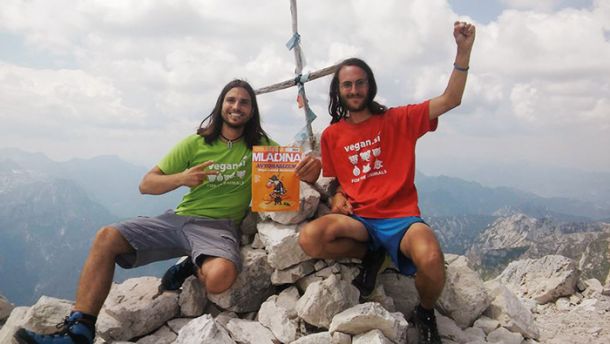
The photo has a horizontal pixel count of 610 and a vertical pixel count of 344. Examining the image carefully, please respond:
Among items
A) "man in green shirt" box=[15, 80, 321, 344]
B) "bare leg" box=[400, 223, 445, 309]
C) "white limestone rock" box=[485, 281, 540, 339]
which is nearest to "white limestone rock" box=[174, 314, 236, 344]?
"man in green shirt" box=[15, 80, 321, 344]

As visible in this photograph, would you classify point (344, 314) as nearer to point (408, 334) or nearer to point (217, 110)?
point (408, 334)

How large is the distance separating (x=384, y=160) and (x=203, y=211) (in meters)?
2.97

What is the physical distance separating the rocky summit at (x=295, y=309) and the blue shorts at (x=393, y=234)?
674mm

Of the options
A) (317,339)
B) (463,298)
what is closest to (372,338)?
(317,339)

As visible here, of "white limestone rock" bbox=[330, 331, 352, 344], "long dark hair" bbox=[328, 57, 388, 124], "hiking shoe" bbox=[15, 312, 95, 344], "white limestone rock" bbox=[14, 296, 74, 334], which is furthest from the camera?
"long dark hair" bbox=[328, 57, 388, 124]

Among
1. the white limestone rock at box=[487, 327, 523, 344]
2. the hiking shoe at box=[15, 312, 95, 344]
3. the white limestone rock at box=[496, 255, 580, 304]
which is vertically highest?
the hiking shoe at box=[15, 312, 95, 344]

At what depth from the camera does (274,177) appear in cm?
591

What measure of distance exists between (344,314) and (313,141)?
4.06 metres

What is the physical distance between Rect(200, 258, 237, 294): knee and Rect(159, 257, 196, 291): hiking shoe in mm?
1078

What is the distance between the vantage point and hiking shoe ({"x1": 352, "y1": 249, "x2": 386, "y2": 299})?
5.94 m

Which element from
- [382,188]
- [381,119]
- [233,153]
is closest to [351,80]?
[381,119]

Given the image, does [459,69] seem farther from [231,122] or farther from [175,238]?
[175,238]

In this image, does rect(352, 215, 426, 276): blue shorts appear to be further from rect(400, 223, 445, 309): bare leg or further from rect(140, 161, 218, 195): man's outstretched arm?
rect(140, 161, 218, 195): man's outstretched arm

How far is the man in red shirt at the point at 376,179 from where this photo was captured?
215 inches
